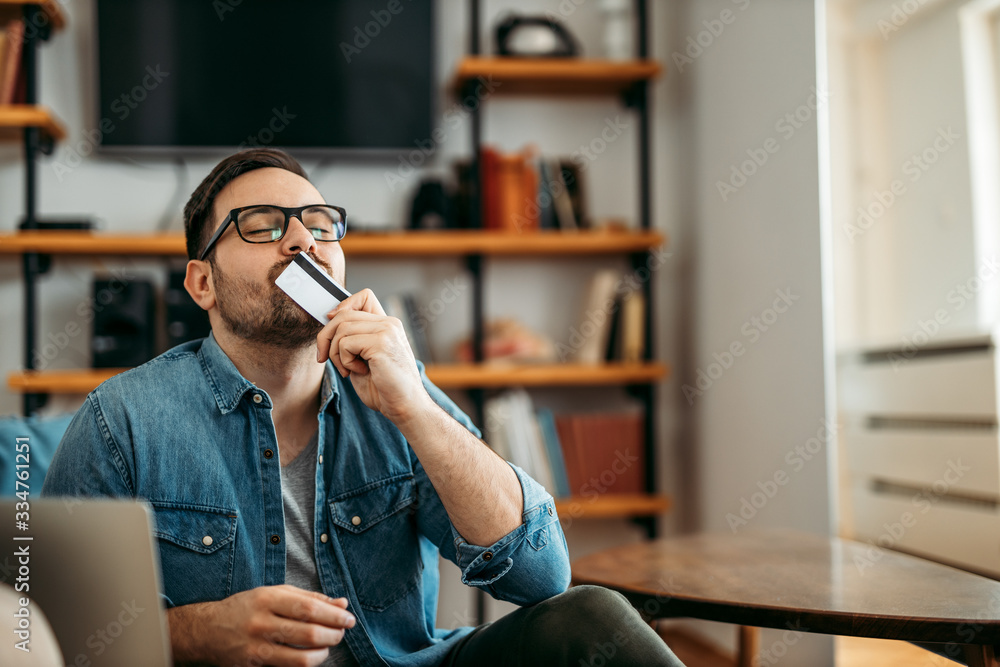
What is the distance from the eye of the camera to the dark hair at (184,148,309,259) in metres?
1.19

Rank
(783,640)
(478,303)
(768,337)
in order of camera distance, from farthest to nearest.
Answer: (478,303), (768,337), (783,640)

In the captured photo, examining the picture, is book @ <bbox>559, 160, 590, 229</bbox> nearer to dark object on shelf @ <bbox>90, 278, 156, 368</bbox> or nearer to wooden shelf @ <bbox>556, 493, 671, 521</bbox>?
wooden shelf @ <bbox>556, 493, 671, 521</bbox>

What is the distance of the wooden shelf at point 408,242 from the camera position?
2297 mm

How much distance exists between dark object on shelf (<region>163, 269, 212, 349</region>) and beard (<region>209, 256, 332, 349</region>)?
4.05 ft

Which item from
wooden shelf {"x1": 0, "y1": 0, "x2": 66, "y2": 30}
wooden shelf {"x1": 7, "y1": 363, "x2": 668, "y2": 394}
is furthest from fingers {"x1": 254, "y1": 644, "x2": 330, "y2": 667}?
wooden shelf {"x1": 0, "y1": 0, "x2": 66, "y2": 30}

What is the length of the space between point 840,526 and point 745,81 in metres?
1.91

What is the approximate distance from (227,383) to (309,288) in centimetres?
19

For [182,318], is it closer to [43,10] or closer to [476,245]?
[476,245]

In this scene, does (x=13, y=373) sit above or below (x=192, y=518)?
above

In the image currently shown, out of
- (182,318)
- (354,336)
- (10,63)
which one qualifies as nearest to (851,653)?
(354,336)

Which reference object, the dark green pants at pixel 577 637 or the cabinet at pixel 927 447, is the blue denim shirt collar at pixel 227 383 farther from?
the cabinet at pixel 927 447

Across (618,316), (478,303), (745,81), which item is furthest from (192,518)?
(745,81)

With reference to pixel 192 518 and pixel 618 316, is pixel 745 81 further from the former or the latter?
pixel 192 518

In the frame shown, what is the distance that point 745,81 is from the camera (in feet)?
7.70
